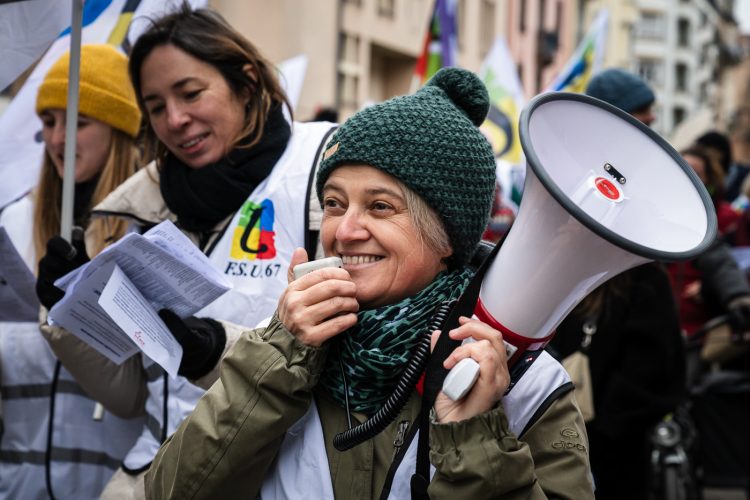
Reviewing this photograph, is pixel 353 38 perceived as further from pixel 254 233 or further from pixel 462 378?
pixel 462 378

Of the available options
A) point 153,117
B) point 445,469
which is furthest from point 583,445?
point 153,117

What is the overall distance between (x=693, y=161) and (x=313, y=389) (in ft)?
12.9

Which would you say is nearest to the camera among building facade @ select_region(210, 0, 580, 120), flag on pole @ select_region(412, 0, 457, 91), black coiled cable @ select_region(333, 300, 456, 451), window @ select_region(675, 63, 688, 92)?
black coiled cable @ select_region(333, 300, 456, 451)

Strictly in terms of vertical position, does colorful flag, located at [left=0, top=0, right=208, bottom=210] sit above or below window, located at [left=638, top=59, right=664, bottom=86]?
above

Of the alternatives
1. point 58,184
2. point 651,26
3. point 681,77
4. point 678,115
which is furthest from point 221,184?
point 681,77

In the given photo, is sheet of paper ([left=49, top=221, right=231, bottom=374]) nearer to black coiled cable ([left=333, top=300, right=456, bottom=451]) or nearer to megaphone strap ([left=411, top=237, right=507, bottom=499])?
black coiled cable ([left=333, top=300, right=456, bottom=451])

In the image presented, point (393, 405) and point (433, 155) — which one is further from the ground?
point (433, 155)

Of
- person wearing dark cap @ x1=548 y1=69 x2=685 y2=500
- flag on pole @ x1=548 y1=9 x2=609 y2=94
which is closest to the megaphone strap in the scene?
person wearing dark cap @ x1=548 y1=69 x2=685 y2=500

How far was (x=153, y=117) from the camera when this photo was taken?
3018 mm

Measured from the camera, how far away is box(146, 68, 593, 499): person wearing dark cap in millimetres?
1805

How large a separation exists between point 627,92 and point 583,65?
101 inches

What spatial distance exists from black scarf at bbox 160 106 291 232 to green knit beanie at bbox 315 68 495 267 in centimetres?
66

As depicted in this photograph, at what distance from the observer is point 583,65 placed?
727 centimetres

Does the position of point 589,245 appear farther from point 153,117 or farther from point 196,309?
point 153,117
